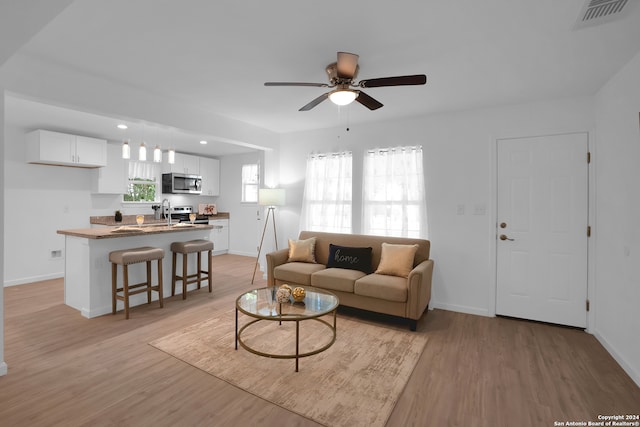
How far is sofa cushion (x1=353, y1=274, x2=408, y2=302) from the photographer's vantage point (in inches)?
130

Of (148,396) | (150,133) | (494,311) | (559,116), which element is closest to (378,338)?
(494,311)

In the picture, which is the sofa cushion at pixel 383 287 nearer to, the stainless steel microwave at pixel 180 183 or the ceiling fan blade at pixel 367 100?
the ceiling fan blade at pixel 367 100

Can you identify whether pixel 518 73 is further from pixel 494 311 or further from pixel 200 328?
pixel 200 328

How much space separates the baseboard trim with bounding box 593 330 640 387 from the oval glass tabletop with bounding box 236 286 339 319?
235 centimetres

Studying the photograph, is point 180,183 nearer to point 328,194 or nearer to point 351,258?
point 328,194

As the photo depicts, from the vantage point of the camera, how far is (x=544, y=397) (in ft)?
7.27

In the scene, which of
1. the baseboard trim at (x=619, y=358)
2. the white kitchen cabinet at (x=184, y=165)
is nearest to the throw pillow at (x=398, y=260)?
the baseboard trim at (x=619, y=358)

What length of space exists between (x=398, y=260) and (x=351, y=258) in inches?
24.4

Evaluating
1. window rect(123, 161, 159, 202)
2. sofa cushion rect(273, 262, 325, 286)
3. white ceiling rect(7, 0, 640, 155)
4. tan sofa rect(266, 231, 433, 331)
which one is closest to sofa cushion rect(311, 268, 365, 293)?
tan sofa rect(266, 231, 433, 331)

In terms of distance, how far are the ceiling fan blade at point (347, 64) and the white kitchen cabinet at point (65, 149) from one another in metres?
5.03

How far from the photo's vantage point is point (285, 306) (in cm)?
280

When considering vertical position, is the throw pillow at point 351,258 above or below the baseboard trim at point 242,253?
above

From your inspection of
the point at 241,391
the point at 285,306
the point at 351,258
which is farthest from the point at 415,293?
the point at 241,391

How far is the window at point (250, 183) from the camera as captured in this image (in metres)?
7.50
